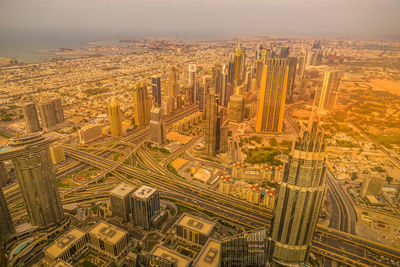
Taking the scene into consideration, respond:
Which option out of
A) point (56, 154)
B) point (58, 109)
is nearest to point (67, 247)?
point (56, 154)

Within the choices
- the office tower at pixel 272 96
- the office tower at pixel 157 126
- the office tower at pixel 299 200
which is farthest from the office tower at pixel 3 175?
the office tower at pixel 272 96

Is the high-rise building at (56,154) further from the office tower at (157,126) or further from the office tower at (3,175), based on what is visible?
the office tower at (157,126)

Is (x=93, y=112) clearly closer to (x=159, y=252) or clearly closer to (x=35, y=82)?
(x=35, y=82)

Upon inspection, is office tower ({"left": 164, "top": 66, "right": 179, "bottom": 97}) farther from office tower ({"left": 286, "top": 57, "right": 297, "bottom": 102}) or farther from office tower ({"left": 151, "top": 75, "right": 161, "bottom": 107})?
office tower ({"left": 286, "top": 57, "right": 297, "bottom": 102})

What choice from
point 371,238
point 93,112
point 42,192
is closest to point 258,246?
point 371,238

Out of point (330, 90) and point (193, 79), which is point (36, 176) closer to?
point (330, 90)

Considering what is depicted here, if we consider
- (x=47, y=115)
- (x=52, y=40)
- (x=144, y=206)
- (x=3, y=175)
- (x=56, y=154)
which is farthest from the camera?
(x=52, y=40)

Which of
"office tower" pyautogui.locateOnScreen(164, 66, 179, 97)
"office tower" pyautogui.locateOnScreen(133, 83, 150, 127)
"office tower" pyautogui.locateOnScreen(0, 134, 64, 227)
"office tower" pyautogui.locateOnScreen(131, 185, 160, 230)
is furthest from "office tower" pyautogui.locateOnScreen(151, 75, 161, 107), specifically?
"office tower" pyautogui.locateOnScreen(0, 134, 64, 227)
